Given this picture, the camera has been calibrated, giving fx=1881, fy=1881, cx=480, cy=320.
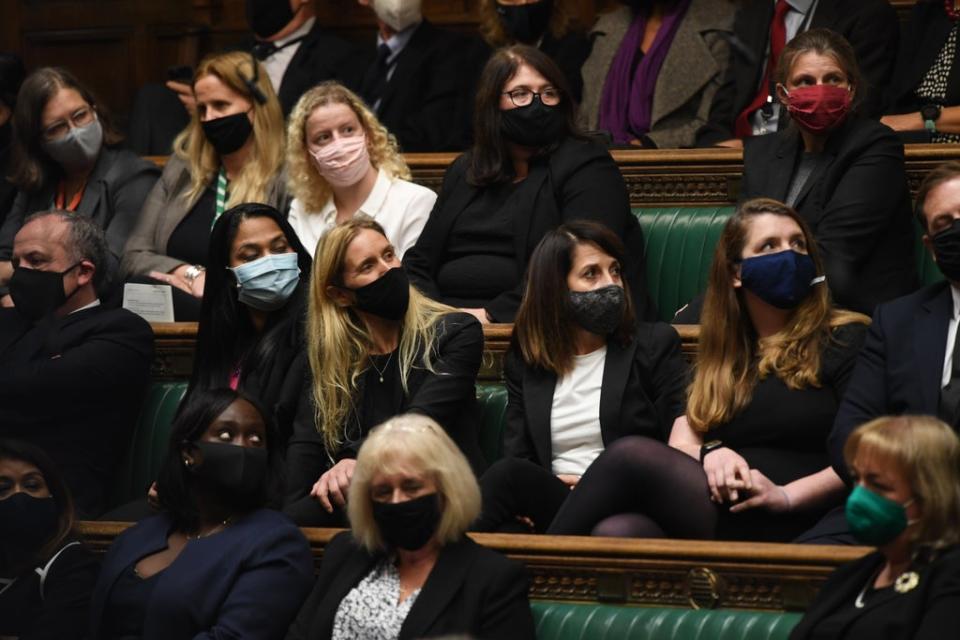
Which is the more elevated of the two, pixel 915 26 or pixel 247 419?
pixel 915 26

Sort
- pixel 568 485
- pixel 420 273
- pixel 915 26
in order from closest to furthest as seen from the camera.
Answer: pixel 568 485 < pixel 420 273 < pixel 915 26

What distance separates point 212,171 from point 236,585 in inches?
70.7

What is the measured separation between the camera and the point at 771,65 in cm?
473

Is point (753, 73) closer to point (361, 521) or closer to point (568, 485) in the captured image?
point (568, 485)

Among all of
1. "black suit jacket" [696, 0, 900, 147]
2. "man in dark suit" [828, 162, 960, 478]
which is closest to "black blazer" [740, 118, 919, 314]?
"black suit jacket" [696, 0, 900, 147]

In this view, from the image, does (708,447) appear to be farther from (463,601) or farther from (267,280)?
(267,280)

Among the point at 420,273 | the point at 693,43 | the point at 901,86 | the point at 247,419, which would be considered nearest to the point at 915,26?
the point at 901,86

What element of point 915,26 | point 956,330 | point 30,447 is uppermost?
point 915,26

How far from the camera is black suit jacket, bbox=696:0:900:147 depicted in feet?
14.8

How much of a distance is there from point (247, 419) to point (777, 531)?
965 millimetres

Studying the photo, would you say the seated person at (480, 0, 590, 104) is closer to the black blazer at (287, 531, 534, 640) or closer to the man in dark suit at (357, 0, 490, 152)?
the man in dark suit at (357, 0, 490, 152)

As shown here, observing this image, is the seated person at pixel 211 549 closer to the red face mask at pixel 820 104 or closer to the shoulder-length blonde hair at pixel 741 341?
the shoulder-length blonde hair at pixel 741 341

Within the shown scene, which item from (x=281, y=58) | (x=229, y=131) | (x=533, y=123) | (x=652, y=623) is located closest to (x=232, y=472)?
(x=652, y=623)

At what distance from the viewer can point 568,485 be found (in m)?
3.50
